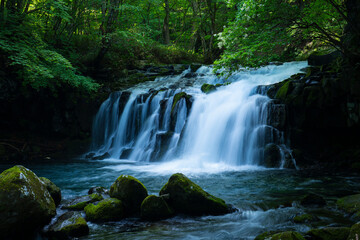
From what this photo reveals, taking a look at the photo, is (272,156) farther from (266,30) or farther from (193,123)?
(266,30)

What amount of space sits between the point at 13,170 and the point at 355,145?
35.9 feet

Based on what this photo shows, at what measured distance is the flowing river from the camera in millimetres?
4574

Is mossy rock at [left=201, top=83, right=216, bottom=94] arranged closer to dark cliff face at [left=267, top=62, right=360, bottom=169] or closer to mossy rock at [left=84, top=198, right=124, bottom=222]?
dark cliff face at [left=267, top=62, right=360, bottom=169]

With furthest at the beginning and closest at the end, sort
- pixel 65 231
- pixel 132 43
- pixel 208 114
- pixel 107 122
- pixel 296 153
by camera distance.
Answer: pixel 132 43
pixel 107 122
pixel 208 114
pixel 296 153
pixel 65 231

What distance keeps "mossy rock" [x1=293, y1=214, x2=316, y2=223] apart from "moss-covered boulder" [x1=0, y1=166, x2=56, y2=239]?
14.1ft

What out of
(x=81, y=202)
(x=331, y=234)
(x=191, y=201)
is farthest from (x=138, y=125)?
(x=331, y=234)

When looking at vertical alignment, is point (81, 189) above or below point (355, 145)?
below

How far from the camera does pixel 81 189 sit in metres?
7.59

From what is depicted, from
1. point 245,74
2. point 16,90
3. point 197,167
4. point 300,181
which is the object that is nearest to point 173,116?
point 197,167

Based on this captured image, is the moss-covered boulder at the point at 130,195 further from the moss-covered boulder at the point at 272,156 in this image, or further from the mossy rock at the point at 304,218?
the moss-covered boulder at the point at 272,156

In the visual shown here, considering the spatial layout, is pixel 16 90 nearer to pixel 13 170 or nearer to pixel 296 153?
pixel 13 170

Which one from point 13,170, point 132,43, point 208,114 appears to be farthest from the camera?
point 132,43

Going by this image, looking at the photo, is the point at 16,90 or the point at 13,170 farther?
the point at 16,90

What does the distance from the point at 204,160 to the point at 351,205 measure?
661 centimetres
